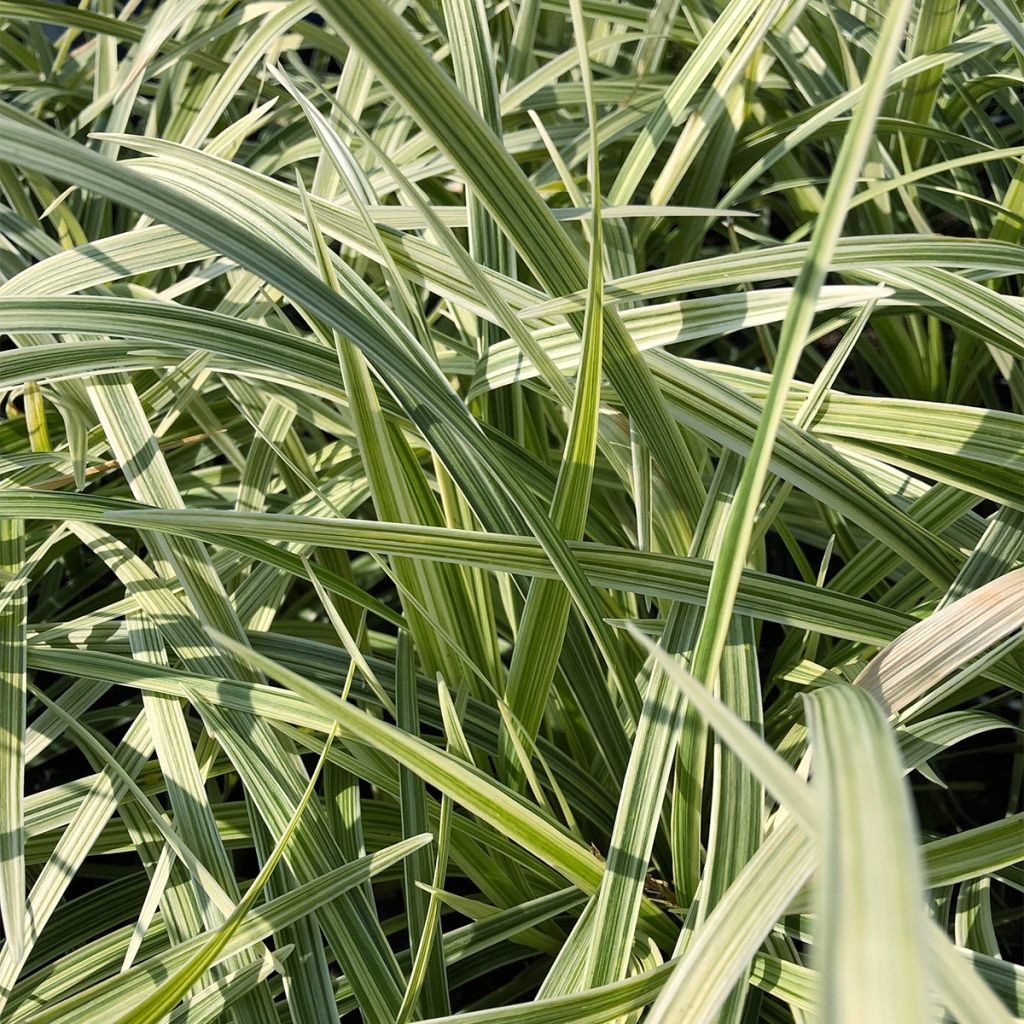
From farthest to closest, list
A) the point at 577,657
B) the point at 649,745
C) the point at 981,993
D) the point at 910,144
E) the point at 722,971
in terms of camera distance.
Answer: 1. the point at 910,144
2. the point at 577,657
3. the point at 649,745
4. the point at 722,971
5. the point at 981,993

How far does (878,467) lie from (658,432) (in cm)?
19

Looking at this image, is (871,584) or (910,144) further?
(910,144)

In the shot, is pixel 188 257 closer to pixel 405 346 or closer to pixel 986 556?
pixel 405 346

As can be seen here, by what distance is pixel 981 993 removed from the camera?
0.72 feet

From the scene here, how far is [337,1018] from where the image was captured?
1.51 ft

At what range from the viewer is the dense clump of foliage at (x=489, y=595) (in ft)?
1.28

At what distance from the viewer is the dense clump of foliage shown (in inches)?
15.4

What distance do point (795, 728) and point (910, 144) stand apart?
0.56m

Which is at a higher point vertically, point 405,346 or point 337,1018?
point 405,346

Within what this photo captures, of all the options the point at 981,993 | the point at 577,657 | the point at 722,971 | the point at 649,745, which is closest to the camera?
the point at 981,993

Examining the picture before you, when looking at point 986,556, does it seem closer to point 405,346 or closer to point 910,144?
point 405,346

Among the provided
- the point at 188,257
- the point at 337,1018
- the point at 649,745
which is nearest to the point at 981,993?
the point at 649,745

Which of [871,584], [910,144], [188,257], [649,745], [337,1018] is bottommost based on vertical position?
[337,1018]

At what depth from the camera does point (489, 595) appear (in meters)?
0.58
